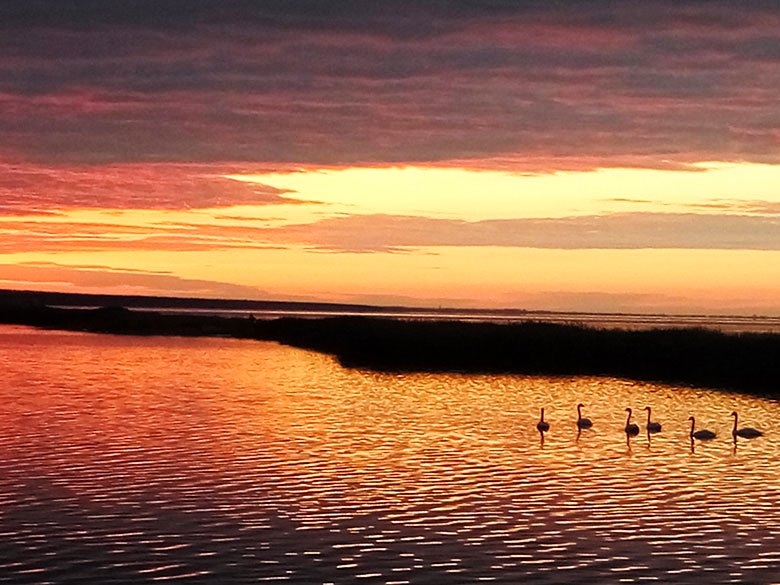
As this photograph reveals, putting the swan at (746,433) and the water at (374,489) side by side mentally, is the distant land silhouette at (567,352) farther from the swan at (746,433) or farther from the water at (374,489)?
the swan at (746,433)

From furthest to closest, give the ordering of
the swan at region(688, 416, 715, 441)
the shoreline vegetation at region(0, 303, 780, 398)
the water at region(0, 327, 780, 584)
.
Result: 1. the shoreline vegetation at region(0, 303, 780, 398)
2. the swan at region(688, 416, 715, 441)
3. the water at region(0, 327, 780, 584)

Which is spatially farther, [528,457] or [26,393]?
[26,393]

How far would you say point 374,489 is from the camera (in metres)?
26.1

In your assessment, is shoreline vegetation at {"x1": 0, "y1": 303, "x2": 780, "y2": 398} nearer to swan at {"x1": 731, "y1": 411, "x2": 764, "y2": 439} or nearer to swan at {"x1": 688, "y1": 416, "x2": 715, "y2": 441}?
swan at {"x1": 731, "y1": 411, "x2": 764, "y2": 439}

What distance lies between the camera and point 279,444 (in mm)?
33250

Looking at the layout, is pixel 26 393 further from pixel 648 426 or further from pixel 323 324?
pixel 323 324

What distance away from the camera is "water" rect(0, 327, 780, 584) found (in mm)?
19250

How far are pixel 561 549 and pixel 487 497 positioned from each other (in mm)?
4821

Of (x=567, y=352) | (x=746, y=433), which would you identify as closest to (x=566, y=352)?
(x=567, y=352)

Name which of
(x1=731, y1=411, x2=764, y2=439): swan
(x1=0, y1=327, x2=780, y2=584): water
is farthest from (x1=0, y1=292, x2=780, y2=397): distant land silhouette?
(x1=731, y1=411, x2=764, y2=439): swan

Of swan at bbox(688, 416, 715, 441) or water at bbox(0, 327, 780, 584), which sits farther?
swan at bbox(688, 416, 715, 441)

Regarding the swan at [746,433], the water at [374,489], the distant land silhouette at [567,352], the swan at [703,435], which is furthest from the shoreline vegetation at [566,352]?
the swan at [703,435]

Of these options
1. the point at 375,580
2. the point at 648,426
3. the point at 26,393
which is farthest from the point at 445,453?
the point at 26,393

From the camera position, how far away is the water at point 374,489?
63.2ft
